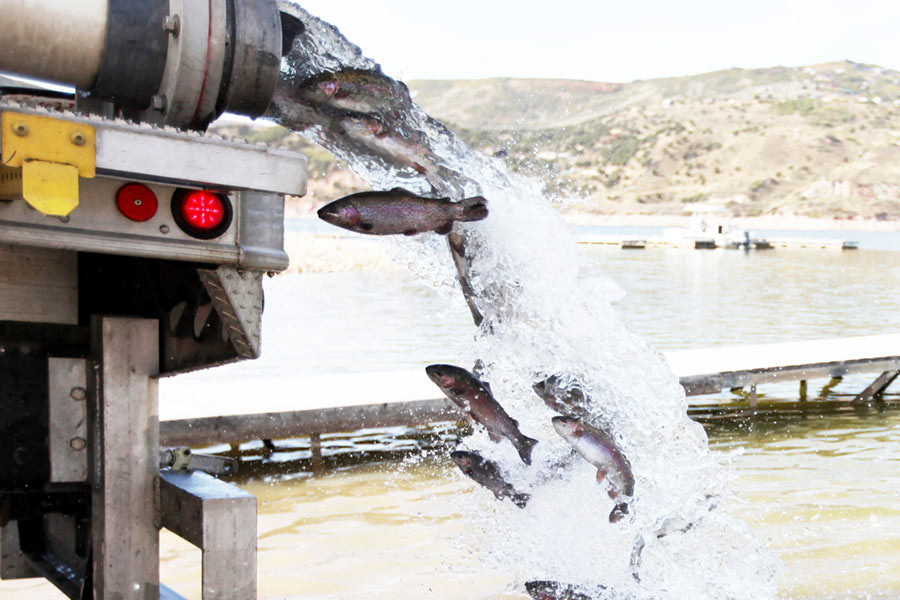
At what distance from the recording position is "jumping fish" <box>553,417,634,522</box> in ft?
13.6

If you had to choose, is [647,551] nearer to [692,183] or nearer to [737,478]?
[737,478]

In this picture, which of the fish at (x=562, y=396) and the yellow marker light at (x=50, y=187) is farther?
the fish at (x=562, y=396)

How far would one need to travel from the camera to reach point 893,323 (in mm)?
21109

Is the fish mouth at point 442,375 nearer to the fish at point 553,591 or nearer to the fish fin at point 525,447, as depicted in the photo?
the fish fin at point 525,447

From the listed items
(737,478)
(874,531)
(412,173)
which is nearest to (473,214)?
(412,173)

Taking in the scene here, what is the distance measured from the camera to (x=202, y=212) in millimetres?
2803

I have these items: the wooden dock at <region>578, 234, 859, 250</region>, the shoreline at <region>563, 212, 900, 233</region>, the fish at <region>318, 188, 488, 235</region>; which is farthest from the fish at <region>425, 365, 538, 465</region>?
the shoreline at <region>563, 212, 900, 233</region>

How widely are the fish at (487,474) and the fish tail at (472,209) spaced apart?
4.21 ft

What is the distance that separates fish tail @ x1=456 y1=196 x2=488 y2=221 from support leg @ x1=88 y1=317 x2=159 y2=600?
1174 millimetres

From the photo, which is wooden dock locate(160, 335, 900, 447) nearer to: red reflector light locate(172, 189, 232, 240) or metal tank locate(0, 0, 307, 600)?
metal tank locate(0, 0, 307, 600)

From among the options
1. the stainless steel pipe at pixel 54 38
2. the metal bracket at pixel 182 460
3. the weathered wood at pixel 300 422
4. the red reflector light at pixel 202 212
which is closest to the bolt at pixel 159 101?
the stainless steel pipe at pixel 54 38

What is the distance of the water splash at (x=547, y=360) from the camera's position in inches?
142

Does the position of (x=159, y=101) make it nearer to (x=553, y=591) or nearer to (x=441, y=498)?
(x=553, y=591)

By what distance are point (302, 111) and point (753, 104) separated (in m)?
138
